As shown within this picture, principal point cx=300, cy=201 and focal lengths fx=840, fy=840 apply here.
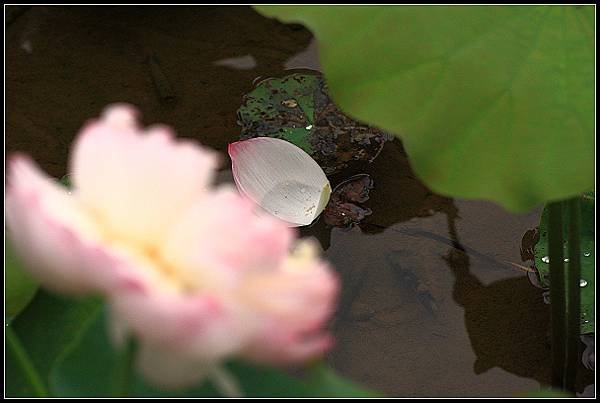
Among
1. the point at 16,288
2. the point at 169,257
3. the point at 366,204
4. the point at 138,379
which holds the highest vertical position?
the point at 169,257

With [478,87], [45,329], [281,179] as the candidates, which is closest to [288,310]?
[45,329]

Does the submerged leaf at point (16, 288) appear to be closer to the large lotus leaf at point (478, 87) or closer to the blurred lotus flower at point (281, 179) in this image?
the large lotus leaf at point (478, 87)

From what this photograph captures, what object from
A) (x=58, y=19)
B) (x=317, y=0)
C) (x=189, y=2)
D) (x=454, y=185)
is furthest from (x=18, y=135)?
(x=454, y=185)

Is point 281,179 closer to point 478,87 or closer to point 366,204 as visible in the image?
point 366,204

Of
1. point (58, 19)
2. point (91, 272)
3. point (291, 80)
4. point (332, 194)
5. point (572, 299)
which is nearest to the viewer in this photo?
point (91, 272)

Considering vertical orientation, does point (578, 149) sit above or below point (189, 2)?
above

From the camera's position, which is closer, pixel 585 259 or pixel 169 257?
pixel 169 257

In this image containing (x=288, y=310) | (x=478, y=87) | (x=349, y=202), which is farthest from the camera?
(x=349, y=202)

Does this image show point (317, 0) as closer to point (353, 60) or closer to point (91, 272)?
point (353, 60)
